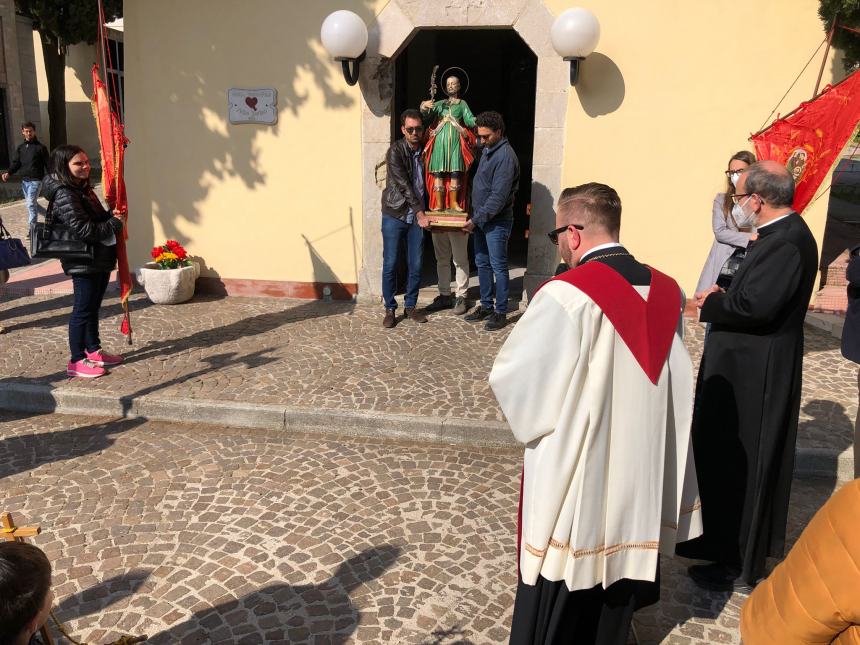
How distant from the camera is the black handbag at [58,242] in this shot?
5.46 metres

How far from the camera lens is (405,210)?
711 centimetres

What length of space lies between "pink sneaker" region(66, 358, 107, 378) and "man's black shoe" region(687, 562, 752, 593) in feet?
15.3

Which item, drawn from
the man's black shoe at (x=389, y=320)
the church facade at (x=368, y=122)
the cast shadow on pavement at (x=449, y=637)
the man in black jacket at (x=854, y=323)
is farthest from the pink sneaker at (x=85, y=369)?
the man in black jacket at (x=854, y=323)

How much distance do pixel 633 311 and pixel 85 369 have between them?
4.87 metres

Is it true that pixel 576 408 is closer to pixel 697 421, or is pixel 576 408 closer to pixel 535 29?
pixel 697 421

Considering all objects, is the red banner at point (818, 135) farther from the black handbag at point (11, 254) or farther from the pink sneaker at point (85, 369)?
the black handbag at point (11, 254)

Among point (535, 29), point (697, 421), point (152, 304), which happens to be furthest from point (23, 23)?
point (697, 421)

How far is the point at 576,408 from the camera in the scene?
2.27 m

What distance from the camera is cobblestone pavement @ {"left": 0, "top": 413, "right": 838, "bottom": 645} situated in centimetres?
308

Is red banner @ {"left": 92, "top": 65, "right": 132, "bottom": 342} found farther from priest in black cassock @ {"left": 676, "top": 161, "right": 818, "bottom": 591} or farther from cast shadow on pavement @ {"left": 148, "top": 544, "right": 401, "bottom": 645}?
priest in black cassock @ {"left": 676, "top": 161, "right": 818, "bottom": 591}

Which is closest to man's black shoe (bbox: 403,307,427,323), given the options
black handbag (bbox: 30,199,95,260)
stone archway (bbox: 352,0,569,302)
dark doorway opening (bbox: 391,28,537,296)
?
stone archway (bbox: 352,0,569,302)

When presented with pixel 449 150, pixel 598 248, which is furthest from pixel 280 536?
pixel 449 150

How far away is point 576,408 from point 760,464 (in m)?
1.49

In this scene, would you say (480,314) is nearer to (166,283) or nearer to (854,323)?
(166,283)
